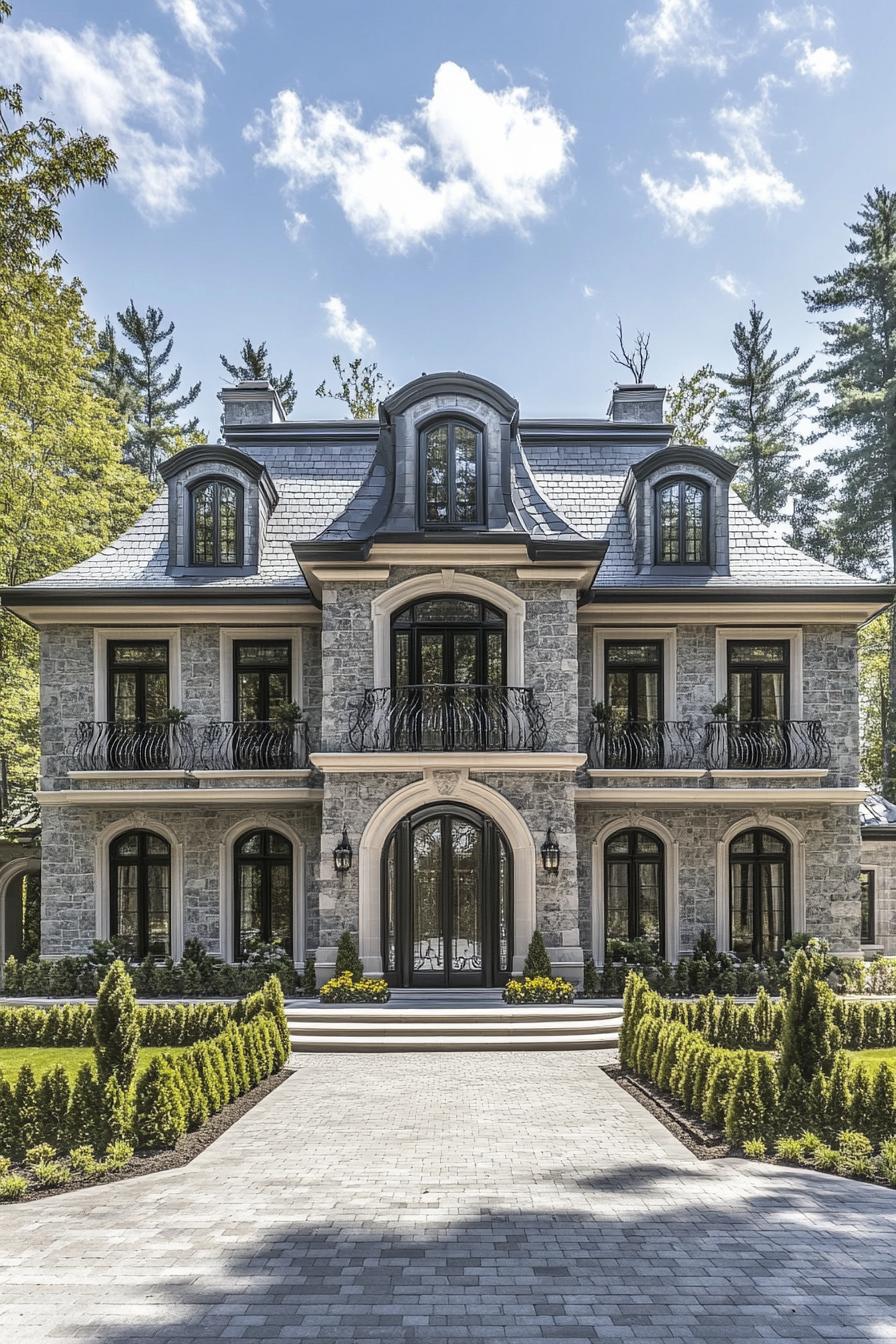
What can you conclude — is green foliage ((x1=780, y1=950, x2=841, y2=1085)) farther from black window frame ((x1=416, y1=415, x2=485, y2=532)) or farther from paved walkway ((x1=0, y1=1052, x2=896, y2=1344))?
black window frame ((x1=416, y1=415, x2=485, y2=532))

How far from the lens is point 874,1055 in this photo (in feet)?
38.7

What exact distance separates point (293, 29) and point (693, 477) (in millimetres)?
9023

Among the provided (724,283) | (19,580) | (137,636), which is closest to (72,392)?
(19,580)

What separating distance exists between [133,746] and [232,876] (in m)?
2.68

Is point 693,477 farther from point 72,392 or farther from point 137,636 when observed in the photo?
point 72,392

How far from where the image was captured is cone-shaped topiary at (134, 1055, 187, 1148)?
26.9ft

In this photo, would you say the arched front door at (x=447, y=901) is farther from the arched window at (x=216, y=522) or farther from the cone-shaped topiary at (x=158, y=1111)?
the cone-shaped topiary at (x=158, y=1111)

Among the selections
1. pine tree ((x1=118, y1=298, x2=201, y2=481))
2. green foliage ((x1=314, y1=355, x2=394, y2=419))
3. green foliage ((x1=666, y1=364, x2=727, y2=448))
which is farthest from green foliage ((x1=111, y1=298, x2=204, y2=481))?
green foliage ((x1=666, y1=364, x2=727, y2=448))

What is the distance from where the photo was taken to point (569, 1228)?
21.3 ft

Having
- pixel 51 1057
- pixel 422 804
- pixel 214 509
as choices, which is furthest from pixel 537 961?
pixel 214 509

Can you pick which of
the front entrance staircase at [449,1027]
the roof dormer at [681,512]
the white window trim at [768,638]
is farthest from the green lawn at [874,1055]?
the roof dormer at [681,512]

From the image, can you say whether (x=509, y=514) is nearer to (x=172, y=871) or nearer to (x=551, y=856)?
(x=551, y=856)

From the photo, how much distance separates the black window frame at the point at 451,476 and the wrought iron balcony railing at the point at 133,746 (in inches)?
208

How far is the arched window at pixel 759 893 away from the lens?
650 inches
